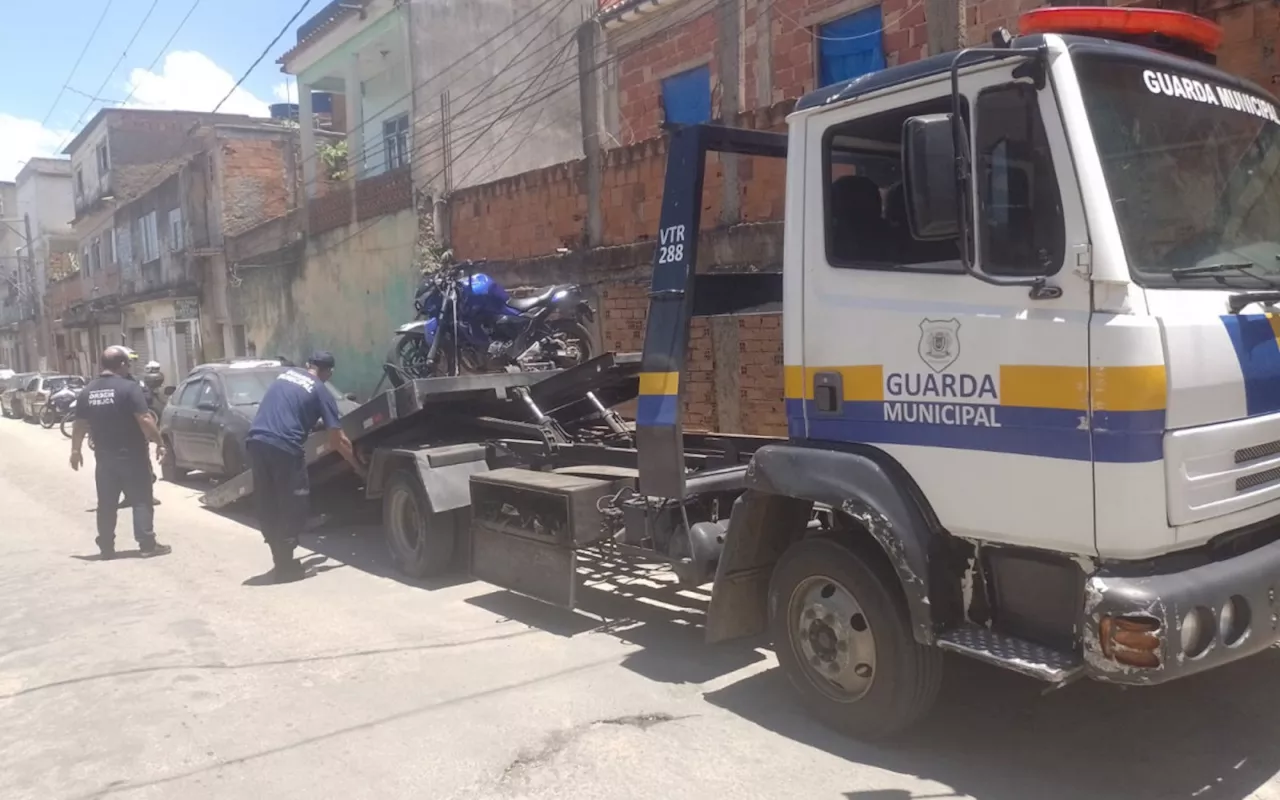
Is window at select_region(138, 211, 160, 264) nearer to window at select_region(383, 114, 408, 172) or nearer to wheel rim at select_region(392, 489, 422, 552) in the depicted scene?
window at select_region(383, 114, 408, 172)

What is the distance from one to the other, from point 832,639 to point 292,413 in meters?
5.02

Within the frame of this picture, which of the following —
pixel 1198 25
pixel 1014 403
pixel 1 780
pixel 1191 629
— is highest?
pixel 1198 25

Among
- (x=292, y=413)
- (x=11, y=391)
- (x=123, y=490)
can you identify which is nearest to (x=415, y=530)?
(x=292, y=413)

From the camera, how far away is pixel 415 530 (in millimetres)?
7637

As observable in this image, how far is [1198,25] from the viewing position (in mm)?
4047

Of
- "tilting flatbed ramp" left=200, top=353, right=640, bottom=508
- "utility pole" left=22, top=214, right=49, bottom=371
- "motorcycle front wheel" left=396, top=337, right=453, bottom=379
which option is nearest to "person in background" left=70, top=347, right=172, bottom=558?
"tilting flatbed ramp" left=200, top=353, right=640, bottom=508

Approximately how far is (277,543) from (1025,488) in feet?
19.3

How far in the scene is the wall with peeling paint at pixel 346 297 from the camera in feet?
57.5

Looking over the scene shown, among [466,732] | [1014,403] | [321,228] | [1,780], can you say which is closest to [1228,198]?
[1014,403]

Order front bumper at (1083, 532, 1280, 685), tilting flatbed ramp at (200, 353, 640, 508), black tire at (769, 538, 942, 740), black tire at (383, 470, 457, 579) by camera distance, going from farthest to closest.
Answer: black tire at (383, 470, 457, 579), tilting flatbed ramp at (200, 353, 640, 508), black tire at (769, 538, 942, 740), front bumper at (1083, 532, 1280, 685)

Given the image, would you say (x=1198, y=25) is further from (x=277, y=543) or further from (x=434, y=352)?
(x=277, y=543)

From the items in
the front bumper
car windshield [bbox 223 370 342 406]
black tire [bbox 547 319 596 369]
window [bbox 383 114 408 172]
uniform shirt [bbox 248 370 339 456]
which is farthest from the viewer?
window [bbox 383 114 408 172]

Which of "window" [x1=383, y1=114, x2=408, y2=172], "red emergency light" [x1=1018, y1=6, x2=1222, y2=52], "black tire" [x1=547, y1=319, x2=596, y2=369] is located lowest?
"black tire" [x1=547, y1=319, x2=596, y2=369]

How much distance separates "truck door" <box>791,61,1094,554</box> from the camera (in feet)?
11.2
